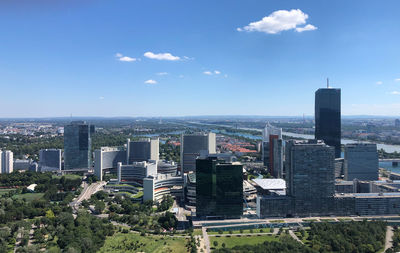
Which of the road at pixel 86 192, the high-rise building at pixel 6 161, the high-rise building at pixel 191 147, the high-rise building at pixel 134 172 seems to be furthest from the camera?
the high-rise building at pixel 6 161

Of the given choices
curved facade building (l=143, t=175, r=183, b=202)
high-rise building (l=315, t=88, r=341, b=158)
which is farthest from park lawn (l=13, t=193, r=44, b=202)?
high-rise building (l=315, t=88, r=341, b=158)

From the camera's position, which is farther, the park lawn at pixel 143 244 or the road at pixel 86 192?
the road at pixel 86 192

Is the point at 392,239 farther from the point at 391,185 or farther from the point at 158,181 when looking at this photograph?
the point at 158,181

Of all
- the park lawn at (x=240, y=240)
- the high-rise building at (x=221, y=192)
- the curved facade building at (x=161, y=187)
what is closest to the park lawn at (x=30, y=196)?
the curved facade building at (x=161, y=187)

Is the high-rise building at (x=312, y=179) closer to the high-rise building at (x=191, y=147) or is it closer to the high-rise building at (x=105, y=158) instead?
the high-rise building at (x=191, y=147)

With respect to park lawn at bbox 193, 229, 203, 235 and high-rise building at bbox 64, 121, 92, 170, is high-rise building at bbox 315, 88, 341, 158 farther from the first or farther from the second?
high-rise building at bbox 64, 121, 92, 170

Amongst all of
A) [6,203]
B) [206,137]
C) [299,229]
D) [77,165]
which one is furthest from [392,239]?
[77,165]

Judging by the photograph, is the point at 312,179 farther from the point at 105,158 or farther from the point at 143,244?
the point at 105,158
